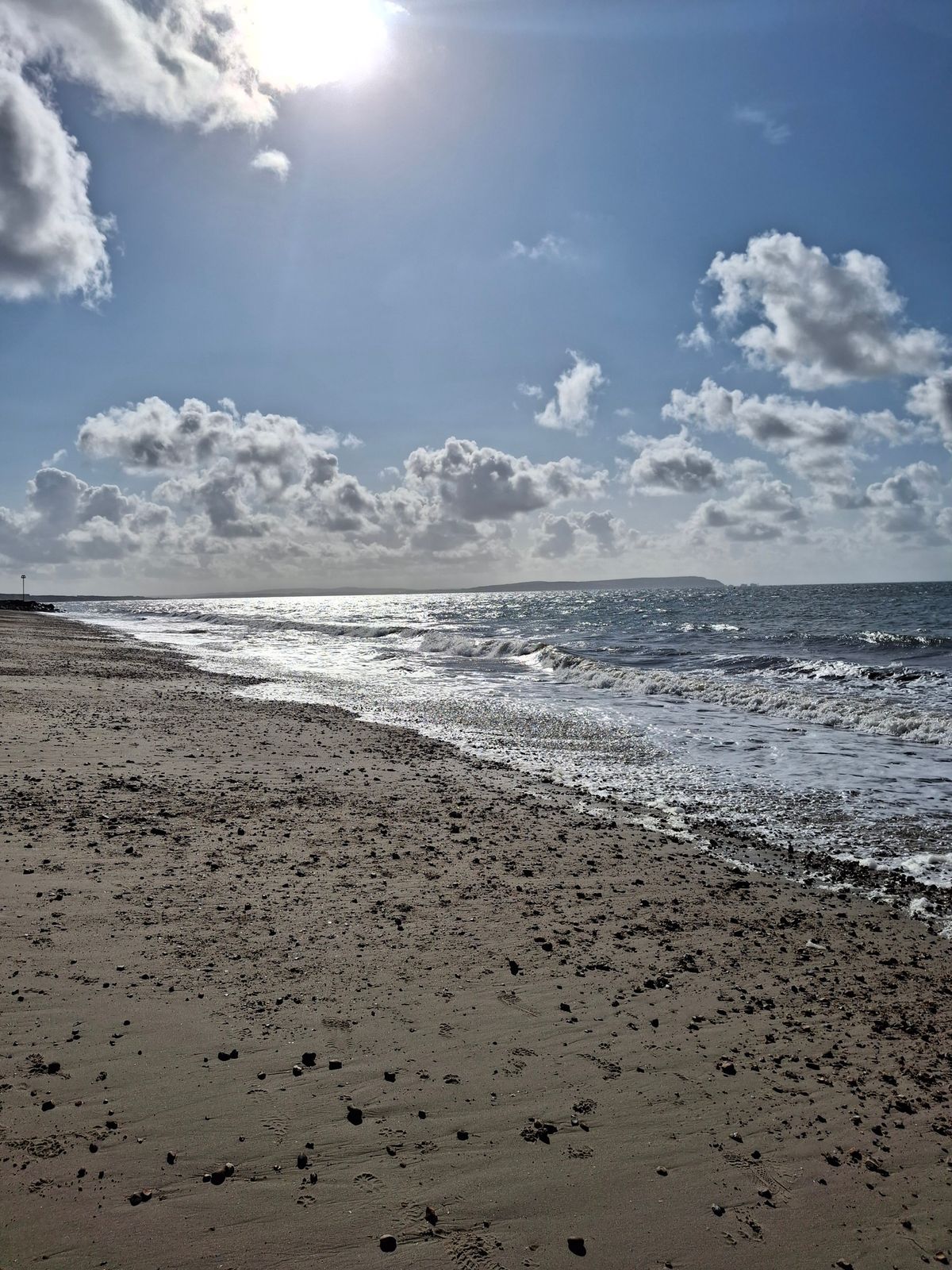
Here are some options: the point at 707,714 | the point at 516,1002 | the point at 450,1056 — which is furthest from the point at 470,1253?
the point at 707,714

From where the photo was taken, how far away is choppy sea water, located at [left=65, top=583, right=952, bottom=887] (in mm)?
10141

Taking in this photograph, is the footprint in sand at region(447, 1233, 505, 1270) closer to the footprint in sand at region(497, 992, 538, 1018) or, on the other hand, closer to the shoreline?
the footprint in sand at region(497, 992, 538, 1018)

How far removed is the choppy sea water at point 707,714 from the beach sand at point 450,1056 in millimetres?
2537

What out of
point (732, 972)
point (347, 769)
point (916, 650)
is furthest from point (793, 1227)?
point (916, 650)

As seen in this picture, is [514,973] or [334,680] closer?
[514,973]

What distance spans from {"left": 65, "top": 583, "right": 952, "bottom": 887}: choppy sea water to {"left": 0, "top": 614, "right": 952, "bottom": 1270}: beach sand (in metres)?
2.54

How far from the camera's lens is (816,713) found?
19297 mm

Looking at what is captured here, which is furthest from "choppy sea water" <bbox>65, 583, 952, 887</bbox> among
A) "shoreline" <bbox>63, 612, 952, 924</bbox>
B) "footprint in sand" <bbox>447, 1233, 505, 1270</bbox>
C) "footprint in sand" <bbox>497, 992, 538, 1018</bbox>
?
"footprint in sand" <bbox>447, 1233, 505, 1270</bbox>

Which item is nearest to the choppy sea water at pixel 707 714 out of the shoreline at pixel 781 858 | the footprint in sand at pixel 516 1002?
the shoreline at pixel 781 858

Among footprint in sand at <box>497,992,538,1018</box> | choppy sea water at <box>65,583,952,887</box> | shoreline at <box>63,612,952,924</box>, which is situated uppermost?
choppy sea water at <box>65,583,952,887</box>

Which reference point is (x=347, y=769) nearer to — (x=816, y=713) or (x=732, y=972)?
(x=732, y=972)

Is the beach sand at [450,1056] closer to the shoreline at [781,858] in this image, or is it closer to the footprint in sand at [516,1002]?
the footprint in sand at [516,1002]

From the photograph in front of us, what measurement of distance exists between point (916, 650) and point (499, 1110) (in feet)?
134

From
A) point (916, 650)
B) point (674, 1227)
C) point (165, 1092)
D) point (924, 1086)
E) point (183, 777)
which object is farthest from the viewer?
point (916, 650)
